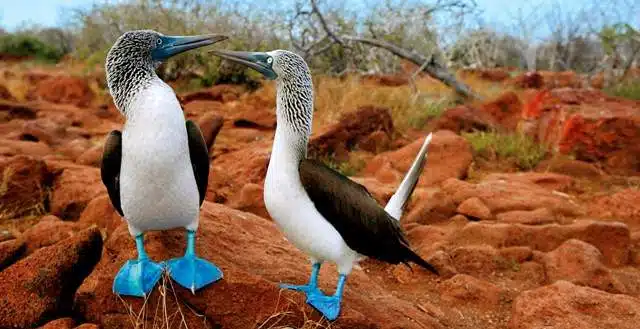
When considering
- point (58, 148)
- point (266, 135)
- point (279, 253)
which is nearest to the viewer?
point (279, 253)

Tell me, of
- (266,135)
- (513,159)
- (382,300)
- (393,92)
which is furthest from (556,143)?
(382,300)

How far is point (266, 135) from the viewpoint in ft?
30.4

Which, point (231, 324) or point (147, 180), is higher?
point (147, 180)

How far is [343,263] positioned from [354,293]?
484 millimetres

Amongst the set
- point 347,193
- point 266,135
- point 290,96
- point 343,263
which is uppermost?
point 290,96

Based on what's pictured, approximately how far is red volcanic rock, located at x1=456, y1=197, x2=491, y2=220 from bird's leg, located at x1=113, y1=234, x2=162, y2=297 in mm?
3428

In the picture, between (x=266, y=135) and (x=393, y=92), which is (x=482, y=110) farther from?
(x=266, y=135)

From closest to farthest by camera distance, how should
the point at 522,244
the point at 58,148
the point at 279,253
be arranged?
the point at 279,253, the point at 522,244, the point at 58,148

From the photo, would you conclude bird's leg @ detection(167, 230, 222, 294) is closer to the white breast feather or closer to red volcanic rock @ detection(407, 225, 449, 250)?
the white breast feather

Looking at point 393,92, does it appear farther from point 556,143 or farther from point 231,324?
point 231,324

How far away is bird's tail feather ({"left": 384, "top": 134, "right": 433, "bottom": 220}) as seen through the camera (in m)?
3.00

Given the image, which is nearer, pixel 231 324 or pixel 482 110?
pixel 231 324

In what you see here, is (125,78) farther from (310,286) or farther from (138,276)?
(310,286)

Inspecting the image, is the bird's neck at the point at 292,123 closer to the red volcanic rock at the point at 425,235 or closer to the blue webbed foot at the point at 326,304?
the blue webbed foot at the point at 326,304
